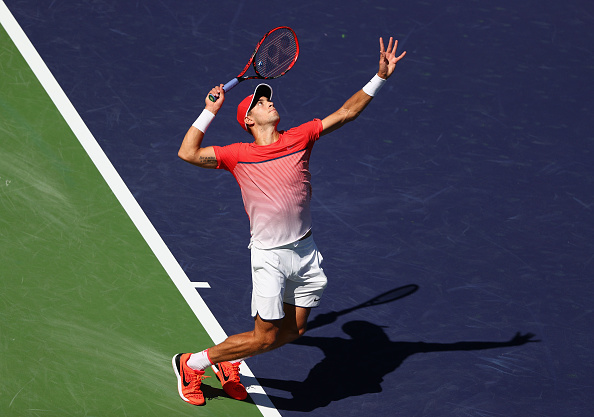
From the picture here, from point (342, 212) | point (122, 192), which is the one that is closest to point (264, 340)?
point (342, 212)

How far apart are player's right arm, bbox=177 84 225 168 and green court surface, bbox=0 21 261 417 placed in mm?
1748

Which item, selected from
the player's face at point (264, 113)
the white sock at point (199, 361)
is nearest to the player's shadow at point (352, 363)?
the white sock at point (199, 361)

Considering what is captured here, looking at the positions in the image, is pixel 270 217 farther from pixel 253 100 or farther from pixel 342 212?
pixel 342 212

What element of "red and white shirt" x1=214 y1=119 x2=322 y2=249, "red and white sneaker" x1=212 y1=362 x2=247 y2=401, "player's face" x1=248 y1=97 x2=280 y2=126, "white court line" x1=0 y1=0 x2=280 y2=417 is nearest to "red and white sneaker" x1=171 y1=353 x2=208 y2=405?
"red and white sneaker" x1=212 y1=362 x2=247 y2=401

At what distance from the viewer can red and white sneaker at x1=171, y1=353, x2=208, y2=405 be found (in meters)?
7.53

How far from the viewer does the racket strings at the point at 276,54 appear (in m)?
8.23

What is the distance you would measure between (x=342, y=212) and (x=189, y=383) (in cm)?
298

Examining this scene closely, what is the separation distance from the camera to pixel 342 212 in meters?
9.78

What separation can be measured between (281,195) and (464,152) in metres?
3.97

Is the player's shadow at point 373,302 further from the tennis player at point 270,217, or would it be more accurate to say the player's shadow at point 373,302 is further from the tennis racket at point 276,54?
the tennis racket at point 276,54

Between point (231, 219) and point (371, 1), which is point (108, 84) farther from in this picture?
point (371, 1)

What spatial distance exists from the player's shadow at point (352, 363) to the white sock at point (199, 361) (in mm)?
651

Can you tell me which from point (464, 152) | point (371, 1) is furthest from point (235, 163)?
point (371, 1)

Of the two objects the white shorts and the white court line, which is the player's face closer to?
the white shorts
